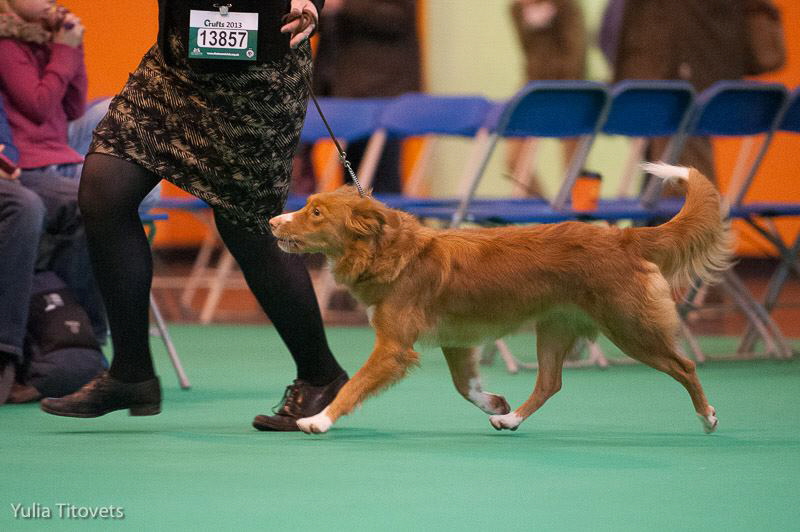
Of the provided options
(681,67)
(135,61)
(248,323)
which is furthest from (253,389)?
(135,61)

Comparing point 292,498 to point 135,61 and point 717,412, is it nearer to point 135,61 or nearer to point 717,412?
point 717,412

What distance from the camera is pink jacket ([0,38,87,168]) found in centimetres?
482

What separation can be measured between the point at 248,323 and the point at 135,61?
109 inches

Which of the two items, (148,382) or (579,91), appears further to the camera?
(579,91)

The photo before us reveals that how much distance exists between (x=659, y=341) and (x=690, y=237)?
33 cm

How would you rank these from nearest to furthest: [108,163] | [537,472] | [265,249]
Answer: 1. [537,472]
2. [108,163]
3. [265,249]

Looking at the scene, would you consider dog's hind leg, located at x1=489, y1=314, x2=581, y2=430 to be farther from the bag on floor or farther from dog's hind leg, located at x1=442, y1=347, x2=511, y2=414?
the bag on floor

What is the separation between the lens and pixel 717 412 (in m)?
4.39

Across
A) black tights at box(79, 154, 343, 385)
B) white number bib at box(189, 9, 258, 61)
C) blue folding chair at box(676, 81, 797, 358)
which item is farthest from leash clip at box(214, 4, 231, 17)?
blue folding chair at box(676, 81, 797, 358)

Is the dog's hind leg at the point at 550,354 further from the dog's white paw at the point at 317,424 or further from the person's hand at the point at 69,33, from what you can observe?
the person's hand at the point at 69,33

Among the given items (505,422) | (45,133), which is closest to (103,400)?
(505,422)

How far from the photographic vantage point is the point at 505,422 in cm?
397

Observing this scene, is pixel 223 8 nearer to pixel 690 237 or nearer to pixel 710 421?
pixel 690 237

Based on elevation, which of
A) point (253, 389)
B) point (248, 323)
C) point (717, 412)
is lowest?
point (248, 323)
